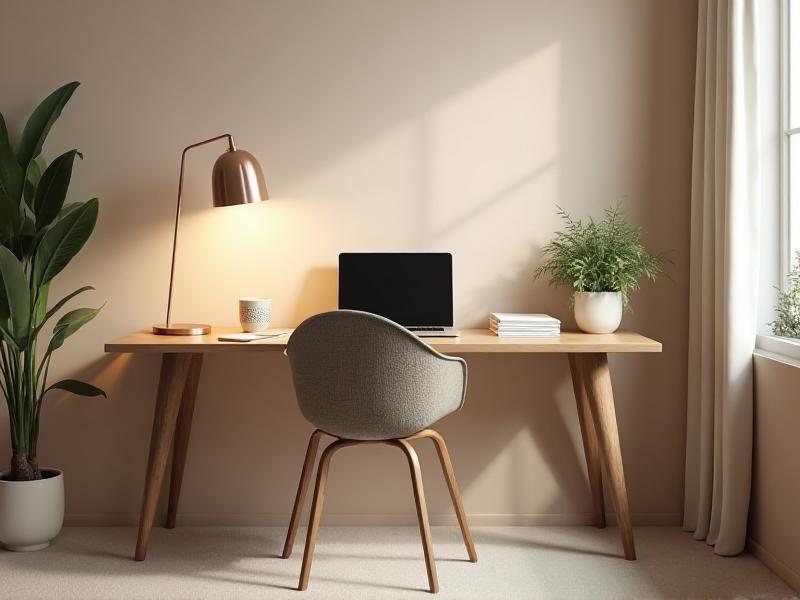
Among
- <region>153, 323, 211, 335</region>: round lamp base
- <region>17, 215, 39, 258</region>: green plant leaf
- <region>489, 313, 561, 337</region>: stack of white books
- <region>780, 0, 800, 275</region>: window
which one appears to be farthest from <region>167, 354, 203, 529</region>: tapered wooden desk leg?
<region>780, 0, 800, 275</region>: window

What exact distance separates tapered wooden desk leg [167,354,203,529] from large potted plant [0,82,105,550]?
0.99ft

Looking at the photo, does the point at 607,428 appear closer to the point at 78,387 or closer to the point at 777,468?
the point at 777,468

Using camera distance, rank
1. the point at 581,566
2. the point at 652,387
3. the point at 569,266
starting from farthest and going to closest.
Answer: the point at 652,387, the point at 569,266, the point at 581,566

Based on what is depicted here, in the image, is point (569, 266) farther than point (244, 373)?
No

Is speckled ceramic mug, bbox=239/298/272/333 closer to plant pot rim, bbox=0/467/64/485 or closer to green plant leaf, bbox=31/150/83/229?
green plant leaf, bbox=31/150/83/229

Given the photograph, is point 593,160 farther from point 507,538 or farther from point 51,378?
point 51,378

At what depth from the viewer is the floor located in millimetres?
2475

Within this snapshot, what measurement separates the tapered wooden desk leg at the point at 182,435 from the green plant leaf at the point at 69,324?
15.1 inches

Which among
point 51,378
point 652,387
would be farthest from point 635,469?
point 51,378

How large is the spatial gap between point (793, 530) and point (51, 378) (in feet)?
8.46

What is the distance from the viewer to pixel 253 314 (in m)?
2.88

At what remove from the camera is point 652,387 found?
10.3 ft

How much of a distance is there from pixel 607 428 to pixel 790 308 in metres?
0.70

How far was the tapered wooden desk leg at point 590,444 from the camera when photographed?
300cm
